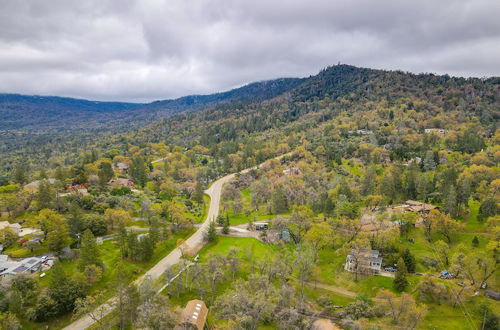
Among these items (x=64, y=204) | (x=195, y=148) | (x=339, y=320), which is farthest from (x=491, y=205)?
(x=195, y=148)

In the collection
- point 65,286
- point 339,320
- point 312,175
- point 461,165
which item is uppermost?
point 461,165

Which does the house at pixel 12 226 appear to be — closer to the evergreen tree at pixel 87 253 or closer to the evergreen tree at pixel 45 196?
the evergreen tree at pixel 45 196

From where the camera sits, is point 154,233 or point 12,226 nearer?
point 154,233

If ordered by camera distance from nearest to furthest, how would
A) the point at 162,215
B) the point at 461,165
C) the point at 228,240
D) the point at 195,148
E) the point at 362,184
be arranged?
1. the point at 228,240
2. the point at 162,215
3. the point at 362,184
4. the point at 461,165
5. the point at 195,148

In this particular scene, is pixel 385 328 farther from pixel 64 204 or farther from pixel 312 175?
pixel 64 204

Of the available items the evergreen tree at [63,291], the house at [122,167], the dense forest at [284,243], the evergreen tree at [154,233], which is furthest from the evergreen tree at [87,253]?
the house at [122,167]

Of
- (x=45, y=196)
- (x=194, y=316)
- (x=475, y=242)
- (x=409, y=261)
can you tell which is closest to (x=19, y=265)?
(x=45, y=196)

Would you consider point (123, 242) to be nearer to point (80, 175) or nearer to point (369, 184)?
point (80, 175)
